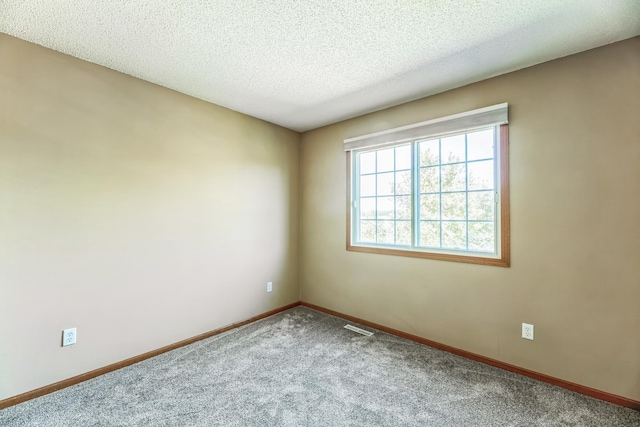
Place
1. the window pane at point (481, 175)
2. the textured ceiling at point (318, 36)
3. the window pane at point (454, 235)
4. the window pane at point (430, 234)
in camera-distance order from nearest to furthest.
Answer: the textured ceiling at point (318, 36), the window pane at point (481, 175), the window pane at point (454, 235), the window pane at point (430, 234)

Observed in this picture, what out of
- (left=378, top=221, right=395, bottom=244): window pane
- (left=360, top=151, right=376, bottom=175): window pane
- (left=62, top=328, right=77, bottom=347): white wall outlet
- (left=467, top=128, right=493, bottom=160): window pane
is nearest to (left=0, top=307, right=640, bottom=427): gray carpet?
(left=62, top=328, right=77, bottom=347): white wall outlet

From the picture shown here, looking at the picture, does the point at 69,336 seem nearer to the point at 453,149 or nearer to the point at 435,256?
the point at 435,256

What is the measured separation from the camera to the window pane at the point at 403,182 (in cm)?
293

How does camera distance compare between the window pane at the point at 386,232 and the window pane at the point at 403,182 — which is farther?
the window pane at the point at 386,232

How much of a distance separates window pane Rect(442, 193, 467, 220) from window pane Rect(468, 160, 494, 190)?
136mm

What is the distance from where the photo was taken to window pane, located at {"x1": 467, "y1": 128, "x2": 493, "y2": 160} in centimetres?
242

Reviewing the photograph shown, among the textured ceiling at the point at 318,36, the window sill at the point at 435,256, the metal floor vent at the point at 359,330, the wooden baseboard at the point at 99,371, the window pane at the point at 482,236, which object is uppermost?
the textured ceiling at the point at 318,36

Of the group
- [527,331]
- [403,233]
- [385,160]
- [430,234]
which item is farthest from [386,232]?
[527,331]

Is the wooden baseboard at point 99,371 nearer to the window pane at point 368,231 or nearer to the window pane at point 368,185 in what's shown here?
the window pane at point 368,231

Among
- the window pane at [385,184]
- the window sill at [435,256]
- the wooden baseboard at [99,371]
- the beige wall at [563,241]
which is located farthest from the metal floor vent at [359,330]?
the window pane at [385,184]

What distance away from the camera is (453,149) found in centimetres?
263

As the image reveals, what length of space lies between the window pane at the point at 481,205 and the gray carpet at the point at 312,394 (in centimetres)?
125

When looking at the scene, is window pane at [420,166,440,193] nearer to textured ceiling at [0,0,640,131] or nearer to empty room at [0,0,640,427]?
empty room at [0,0,640,427]

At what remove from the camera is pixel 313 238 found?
3.75m
